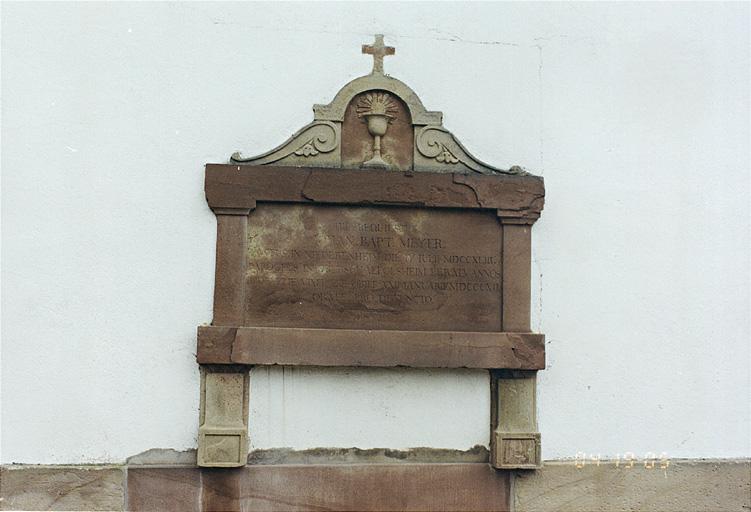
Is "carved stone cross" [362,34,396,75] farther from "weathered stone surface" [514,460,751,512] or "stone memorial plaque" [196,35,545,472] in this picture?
"weathered stone surface" [514,460,751,512]

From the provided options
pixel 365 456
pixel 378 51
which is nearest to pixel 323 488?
pixel 365 456

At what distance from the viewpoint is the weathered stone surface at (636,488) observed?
433 centimetres

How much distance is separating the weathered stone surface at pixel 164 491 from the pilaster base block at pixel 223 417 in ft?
0.52

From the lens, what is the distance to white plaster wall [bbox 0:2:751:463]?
4195 mm

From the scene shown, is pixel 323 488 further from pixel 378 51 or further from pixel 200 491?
pixel 378 51

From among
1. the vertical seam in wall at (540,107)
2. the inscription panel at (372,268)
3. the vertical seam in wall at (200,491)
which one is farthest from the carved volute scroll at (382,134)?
the vertical seam in wall at (200,491)

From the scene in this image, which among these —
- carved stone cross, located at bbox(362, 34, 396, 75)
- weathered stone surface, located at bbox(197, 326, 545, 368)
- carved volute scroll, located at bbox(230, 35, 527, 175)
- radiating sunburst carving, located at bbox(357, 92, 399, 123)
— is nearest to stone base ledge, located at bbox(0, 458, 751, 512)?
weathered stone surface, located at bbox(197, 326, 545, 368)

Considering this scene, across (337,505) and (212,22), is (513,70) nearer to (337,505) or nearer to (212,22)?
(212,22)

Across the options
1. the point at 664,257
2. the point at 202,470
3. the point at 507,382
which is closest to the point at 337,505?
the point at 202,470

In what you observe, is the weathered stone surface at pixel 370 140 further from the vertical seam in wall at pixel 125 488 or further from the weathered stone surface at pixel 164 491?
the vertical seam in wall at pixel 125 488

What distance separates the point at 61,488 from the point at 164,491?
1.91ft

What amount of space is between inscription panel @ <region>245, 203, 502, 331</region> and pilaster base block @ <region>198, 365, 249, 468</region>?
35 cm

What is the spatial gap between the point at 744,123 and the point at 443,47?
6.61 ft
